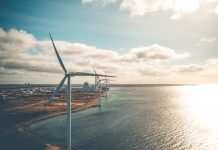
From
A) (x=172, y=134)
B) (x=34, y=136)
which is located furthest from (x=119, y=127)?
(x=34, y=136)

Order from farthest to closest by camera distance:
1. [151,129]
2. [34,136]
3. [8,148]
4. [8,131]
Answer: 1. [151,129]
2. [8,131]
3. [34,136]
4. [8,148]

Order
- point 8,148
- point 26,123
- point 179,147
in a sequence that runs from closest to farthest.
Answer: point 8,148 → point 179,147 → point 26,123

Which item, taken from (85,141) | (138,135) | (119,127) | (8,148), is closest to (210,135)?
(138,135)

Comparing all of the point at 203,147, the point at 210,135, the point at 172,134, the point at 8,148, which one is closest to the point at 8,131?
the point at 8,148

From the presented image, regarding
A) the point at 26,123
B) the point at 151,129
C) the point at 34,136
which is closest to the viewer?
the point at 34,136

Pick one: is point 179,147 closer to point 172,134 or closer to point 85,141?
point 172,134

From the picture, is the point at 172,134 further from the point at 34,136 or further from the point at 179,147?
the point at 34,136

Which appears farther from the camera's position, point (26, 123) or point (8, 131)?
point (26, 123)

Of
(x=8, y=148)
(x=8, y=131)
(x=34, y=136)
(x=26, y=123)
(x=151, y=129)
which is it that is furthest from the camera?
(x=26, y=123)
